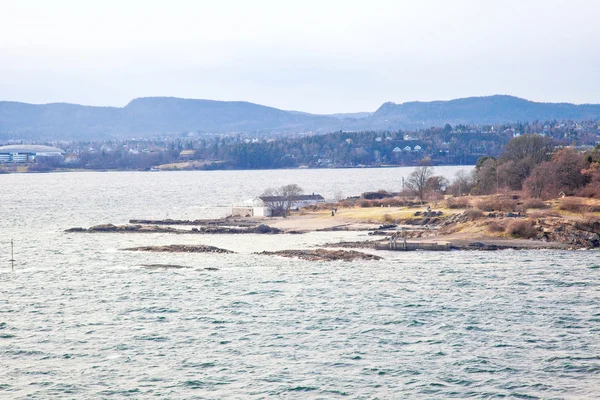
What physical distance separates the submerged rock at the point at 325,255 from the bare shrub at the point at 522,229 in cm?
1352

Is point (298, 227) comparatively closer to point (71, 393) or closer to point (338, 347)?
point (338, 347)

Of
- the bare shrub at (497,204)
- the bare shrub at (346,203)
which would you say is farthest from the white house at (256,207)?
the bare shrub at (497,204)

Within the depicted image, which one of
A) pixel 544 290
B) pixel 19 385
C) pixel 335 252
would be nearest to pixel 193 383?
pixel 19 385

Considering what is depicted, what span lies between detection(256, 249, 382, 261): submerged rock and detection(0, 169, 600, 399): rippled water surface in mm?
1531

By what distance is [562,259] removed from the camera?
186 feet

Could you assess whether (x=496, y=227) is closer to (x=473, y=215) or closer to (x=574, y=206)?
(x=473, y=215)

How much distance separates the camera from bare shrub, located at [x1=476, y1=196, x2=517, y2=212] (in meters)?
79.9

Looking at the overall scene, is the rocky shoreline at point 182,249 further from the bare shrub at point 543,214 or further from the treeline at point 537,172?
the treeline at point 537,172

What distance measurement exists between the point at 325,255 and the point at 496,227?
1650cm

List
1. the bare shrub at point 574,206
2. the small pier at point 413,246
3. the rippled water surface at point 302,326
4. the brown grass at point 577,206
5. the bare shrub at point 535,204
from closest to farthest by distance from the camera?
the rippled water surface at point 302,326, the small pier at point 413,246, the brown grass at point 577,206, the bare shrub at point 574,206, the bare shrub at point 535,204

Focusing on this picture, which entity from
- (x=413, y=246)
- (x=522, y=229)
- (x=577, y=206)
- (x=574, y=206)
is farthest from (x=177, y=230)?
(x=577, y=206)

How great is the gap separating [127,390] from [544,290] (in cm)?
2433

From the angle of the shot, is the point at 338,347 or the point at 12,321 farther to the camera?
the point at 12,321

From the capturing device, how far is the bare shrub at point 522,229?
66875 mm
